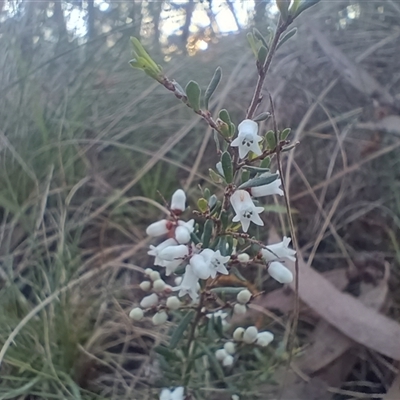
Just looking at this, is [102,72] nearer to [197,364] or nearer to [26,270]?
[26,270]

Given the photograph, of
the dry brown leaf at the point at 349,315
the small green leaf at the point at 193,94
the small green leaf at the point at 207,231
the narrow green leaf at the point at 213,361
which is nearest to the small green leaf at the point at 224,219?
the small green leaf at the point at 207,231

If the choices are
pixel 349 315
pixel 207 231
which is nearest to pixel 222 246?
pixel 207 231

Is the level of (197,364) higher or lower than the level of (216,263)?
lower

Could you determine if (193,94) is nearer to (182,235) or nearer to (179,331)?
(182,235)

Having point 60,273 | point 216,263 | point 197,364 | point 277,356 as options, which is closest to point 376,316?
point 277,356

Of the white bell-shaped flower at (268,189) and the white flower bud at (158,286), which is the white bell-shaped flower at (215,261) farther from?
the white flower bud at (158,286)

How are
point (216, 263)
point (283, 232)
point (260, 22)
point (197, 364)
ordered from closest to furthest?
point (216, 263) → point (197, 364) → point (283, 232) → point (260, 22)
